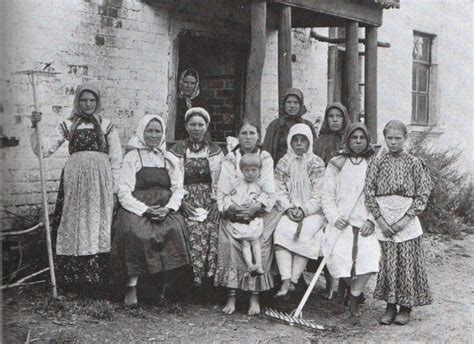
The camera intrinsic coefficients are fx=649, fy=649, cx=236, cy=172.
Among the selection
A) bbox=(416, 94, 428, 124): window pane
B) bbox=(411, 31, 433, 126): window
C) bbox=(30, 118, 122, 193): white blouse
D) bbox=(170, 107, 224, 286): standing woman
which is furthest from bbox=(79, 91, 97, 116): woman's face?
bbox=(416, 94, 428, 124): window pane

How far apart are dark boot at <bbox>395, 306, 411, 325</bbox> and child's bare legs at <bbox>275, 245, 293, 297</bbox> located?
88 centimetres

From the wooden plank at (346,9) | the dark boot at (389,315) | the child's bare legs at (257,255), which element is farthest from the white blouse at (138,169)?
the wooden plank at (346,9)

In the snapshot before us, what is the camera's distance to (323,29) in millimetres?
9734

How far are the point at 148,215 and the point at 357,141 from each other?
1.76 meters

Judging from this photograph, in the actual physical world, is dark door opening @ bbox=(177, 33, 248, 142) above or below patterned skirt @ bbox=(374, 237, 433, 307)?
above

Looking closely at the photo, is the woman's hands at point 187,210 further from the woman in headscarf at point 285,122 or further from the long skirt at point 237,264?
the woman in headscarf at point 285,122

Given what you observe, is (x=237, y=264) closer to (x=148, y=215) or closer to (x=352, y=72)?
(x=148, y=215)

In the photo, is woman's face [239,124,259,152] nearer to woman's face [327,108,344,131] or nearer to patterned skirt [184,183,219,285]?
patterned skirt [184,183,219,285]

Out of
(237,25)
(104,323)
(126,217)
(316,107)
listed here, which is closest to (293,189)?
(126,217)

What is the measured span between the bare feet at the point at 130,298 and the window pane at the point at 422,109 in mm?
8490

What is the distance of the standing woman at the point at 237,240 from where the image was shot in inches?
201

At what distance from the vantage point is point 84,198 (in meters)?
5.14

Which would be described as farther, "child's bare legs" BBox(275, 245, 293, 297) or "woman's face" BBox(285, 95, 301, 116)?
"woman's face" BBox(285, 95, 301, 116)

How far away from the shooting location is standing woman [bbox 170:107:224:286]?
526 cm
